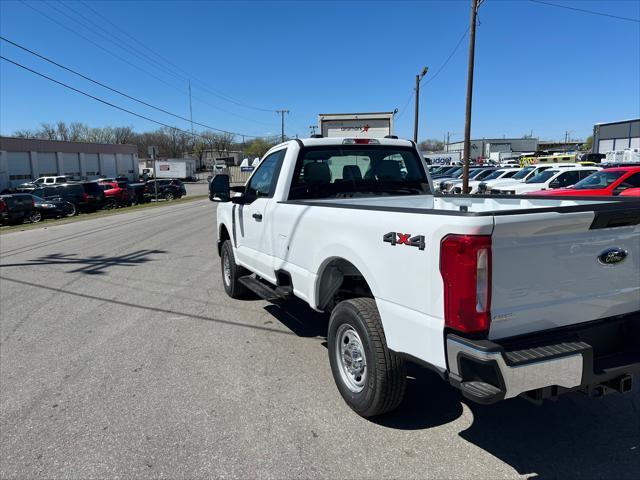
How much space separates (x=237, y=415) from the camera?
12.1ft

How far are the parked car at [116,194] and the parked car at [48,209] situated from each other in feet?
17.2

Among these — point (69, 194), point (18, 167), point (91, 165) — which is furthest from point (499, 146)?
point (69, 194)

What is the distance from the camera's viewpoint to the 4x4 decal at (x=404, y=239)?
9.01ft

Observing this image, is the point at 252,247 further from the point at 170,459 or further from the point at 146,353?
the point at 170,459

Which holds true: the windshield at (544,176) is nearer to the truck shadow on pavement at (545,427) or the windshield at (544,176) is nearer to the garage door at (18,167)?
the truck shadow on pavement at (545,427)

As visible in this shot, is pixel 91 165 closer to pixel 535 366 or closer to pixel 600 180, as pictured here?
pixel 600 180

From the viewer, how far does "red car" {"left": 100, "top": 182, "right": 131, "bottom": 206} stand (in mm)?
31797

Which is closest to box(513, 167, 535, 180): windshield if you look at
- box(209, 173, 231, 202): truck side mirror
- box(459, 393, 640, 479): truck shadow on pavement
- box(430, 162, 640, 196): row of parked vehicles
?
box(430, 162, 640, 196): row of parked vehicles

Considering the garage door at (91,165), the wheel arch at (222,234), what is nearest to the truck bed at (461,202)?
the wheel arch at (222,234)

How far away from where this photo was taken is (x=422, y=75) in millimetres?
38094

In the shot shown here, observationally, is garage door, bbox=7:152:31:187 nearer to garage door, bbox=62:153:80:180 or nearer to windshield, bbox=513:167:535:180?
garage door, bbox=62:153:80:180

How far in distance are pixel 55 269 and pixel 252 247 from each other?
239 inches

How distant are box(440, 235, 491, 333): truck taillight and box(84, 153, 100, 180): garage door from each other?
7214 cm

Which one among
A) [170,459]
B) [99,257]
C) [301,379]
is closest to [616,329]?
[301,379]
